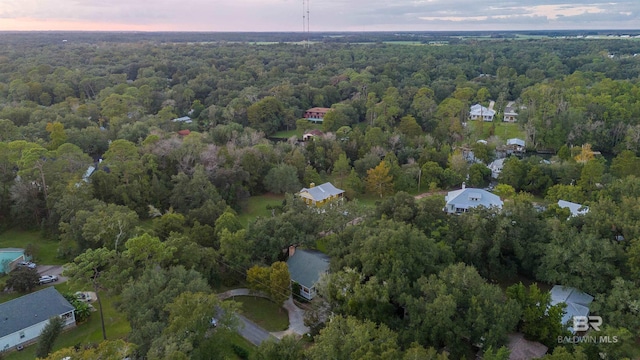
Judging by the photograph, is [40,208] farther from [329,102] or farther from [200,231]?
[329,102]

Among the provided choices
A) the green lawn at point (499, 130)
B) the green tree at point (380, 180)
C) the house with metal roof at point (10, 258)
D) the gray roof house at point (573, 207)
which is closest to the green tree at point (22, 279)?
the house with metal roof at point (10, 258)

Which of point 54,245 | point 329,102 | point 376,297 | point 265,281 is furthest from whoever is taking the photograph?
point 329,102

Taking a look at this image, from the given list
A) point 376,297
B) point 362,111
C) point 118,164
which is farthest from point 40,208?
point 362,111

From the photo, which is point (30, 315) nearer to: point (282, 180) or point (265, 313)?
point (265, 313)

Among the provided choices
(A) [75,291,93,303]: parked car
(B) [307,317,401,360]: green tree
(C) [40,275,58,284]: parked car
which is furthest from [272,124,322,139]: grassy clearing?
(B) [307,317,401,360]: green tree

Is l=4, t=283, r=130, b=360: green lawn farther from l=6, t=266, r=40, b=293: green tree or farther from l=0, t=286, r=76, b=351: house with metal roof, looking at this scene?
l=6, t=266, r=40, b=293: green tree
